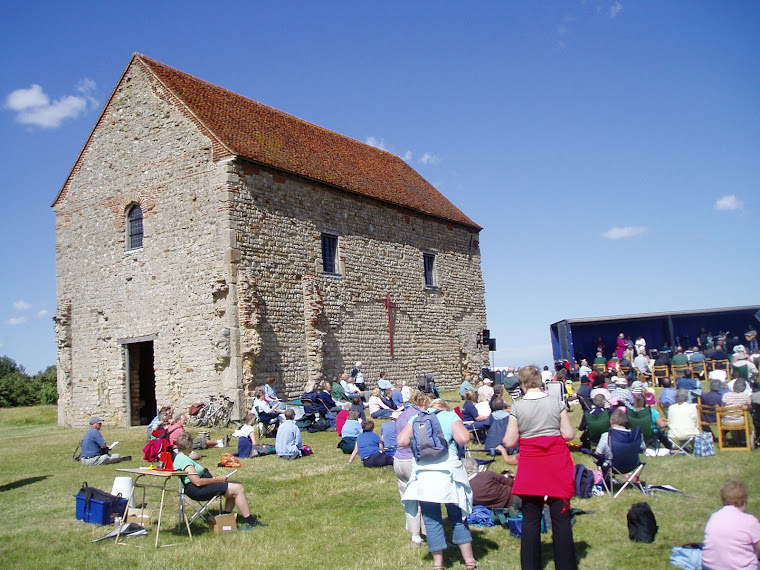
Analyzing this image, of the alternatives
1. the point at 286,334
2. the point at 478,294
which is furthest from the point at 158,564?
the point at 478,294

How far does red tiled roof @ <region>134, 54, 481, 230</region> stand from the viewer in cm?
1969

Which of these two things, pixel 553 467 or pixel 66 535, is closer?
pixel 553 467

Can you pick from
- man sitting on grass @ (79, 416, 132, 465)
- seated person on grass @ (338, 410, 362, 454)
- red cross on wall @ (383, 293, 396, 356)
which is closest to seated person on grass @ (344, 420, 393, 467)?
seated person on grass @ (338, 410, 362, 454)

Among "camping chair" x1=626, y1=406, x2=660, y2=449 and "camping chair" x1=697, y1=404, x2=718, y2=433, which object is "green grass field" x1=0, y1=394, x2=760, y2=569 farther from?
"camping chair" x1=697, y1=404, x2=718, y2=433

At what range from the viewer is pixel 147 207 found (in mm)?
19797

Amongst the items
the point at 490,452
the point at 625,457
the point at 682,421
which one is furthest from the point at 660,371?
the point at 625,457

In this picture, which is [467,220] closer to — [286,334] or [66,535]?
[286,334]

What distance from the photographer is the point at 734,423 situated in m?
11.4

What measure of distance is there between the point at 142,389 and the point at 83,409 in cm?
184

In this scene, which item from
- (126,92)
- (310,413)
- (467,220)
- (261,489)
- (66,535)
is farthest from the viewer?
(467,220)

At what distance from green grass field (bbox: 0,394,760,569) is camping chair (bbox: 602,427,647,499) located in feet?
0.71

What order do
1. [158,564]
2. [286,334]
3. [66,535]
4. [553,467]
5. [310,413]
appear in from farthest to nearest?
[286,334], [310,413], [66,535], [158,564], [553,467]

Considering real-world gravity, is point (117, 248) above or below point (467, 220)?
below

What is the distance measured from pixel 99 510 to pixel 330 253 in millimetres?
13561
